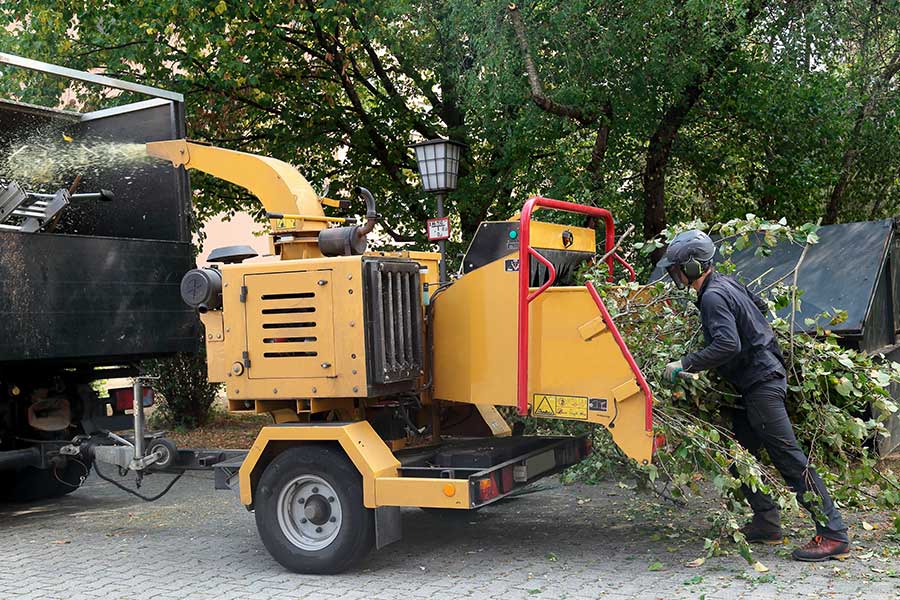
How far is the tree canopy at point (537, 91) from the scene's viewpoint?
9.99 m

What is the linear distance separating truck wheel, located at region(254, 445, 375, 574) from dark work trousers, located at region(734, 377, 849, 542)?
2298 mm

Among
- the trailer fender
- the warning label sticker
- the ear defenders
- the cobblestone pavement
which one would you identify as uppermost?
the ear defenders

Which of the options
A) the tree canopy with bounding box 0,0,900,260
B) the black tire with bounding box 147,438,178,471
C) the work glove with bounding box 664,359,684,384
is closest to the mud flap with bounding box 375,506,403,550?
the work glove with bounding box 664,359,684,384

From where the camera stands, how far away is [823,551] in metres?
5.89

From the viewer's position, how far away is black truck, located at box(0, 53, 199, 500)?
24.5 ft

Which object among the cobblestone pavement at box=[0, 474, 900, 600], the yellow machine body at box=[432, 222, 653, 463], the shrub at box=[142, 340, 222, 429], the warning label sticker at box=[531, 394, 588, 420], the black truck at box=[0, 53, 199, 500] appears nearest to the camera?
the cobblestone pavement at box=[0, 474, 900, 600]

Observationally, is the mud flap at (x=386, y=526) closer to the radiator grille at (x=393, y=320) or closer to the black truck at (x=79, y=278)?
the radiator grille at (x=393, y=320)

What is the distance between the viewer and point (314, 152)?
45.2 feet

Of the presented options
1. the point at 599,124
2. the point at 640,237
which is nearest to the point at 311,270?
the point at 599,124

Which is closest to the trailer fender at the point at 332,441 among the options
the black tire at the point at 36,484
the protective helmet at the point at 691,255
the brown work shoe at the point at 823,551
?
the protective helmet at the point at 691,255

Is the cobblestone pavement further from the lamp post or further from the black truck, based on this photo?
the lamp post

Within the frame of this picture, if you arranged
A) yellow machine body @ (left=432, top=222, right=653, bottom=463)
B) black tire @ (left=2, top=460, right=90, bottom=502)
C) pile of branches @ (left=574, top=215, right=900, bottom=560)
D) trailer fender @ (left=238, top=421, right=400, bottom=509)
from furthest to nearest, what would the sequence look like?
1. black tire @ (left=2, top=460, right=90, bottom=502)
2. pile of branches @ (left=574, top=215, right=900, bottom=560)
3. trailer fender @ (left=238, top=421, right=400, bottom=509)
4. yellow machine body @ (left=432, top=222, right=653, bottom=463)

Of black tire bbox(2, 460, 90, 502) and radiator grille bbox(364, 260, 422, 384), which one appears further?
black tire bbox(2, 460, 90, 502)

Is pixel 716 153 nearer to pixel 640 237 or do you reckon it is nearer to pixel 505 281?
pixel 640 237
